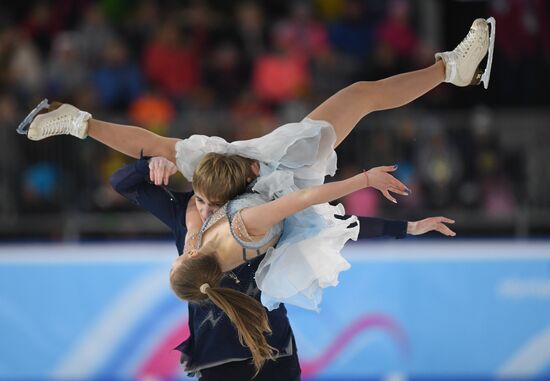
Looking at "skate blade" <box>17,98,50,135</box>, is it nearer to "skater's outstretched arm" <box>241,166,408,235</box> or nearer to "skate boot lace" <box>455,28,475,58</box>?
"skater's outstretched arm" <box>241,166,408,235</box>

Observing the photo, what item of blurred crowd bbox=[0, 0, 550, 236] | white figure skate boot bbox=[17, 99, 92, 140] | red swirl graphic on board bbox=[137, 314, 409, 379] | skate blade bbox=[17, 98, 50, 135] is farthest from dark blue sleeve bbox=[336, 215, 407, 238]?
blurred crowd bbox=[0, 0, 550, 236]

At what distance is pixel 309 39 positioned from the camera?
10328mm

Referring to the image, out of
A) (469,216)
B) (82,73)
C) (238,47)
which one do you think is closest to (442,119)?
(469,216)

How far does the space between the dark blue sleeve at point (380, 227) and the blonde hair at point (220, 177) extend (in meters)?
0.58

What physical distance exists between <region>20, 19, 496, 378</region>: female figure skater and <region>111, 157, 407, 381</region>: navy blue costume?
5.0 inches

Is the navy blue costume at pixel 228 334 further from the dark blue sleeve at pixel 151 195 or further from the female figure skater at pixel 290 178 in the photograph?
the female figure skater at pixel 290 178

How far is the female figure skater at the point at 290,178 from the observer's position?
183 inches

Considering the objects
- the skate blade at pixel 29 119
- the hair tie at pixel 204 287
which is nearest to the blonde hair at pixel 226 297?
the hair tie at pixel 204 287

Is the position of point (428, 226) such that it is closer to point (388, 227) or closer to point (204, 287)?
point (388, 227)

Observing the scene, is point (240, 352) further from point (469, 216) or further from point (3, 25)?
point (3, 25)

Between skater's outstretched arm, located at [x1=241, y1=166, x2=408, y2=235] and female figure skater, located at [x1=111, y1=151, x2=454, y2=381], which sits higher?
skater's outstretched arm, located at [x1=241, y1=166, x2=408, y2=235]

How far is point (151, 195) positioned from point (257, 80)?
4941 mm

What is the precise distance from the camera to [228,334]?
5023mm

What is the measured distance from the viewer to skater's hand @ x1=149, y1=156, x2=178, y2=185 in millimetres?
4957
